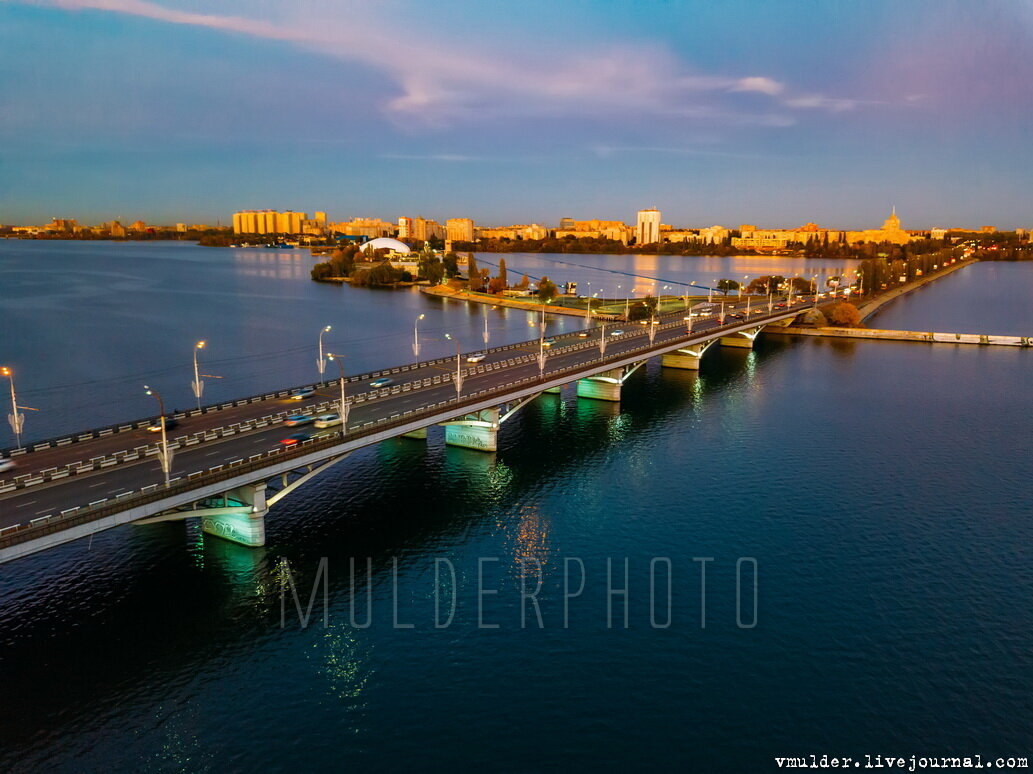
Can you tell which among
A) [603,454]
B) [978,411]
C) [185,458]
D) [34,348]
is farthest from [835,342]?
[34,348]

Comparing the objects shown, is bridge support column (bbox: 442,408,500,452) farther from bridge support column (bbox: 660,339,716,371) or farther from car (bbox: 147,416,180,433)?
bridge support column (bbox: 660,339,716,371)

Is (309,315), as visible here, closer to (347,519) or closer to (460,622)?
(347,519)

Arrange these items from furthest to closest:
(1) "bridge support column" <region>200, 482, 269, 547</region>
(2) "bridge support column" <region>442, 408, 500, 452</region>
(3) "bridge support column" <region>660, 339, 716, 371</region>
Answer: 1. (3) "bridge support column" <region>660, 339, 716, 371</region>
2. (2) "bridge support column" <region>442, 408, 500, 452</region>
3. (1) "bridge support column" <region>200, 482, 269, 547</region>

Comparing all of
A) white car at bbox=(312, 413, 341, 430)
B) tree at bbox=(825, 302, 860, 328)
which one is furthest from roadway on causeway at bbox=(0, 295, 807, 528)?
tree at bbox=(825, 302, 860, 328)

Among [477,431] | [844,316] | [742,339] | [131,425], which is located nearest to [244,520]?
[131,425]

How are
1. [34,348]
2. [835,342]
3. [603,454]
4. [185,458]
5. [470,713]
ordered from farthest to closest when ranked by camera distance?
[835,342], [34,348], [603,454], [185,458], [470,713]

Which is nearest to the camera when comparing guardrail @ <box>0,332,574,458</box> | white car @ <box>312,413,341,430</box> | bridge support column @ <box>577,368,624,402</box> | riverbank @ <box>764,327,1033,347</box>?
guardrail @ <box>0,332,574,458</box>
